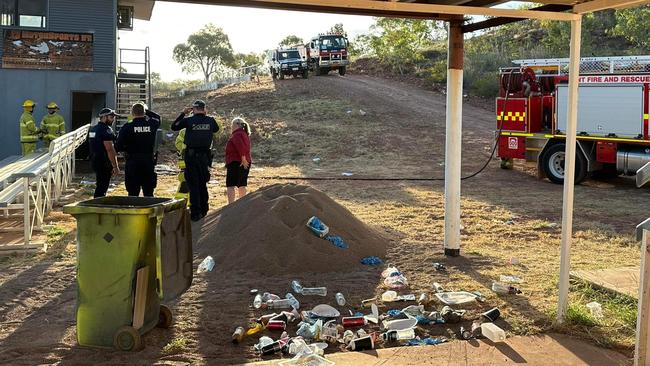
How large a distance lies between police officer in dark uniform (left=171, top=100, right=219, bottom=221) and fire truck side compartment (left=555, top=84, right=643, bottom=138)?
826 centimetres

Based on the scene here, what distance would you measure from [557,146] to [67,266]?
36.9ft

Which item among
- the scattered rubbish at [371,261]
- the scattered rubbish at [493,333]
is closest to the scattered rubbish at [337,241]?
the scattered rubbish at [371,261]

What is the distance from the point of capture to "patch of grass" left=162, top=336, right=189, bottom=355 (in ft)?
15.5

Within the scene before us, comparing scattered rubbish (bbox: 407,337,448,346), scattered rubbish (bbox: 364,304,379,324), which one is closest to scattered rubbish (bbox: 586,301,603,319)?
scattered rubbish (bbox: 407,337,448,346)

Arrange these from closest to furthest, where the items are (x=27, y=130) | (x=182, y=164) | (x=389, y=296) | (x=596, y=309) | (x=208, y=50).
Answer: (x=596, y=309)
(x=389, y=296)
(x=182, y=164)
(x=27, y=130)
(x=208, y=50)

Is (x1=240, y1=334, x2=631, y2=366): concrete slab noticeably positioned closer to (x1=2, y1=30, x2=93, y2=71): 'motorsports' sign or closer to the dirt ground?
the dirt ground

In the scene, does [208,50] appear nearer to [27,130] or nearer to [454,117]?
[27,130]

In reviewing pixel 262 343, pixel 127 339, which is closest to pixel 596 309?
pixel 262 343

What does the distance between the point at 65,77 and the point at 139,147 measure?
11.1 meters

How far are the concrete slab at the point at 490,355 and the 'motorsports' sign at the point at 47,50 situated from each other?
16427 millimetres

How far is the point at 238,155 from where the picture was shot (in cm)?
984

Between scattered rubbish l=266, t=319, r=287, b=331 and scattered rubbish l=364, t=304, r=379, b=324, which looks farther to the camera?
scattered rubbish l=364, t=304, r=379, b=324

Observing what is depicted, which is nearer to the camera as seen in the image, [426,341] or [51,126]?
[426,341]

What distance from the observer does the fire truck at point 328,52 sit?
35.2 meters
